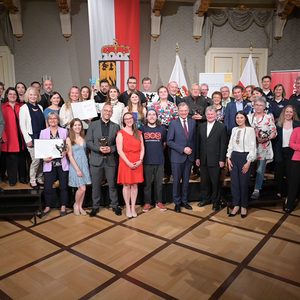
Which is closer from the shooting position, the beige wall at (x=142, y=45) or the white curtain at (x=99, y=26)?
the white curtain at (x=99, y=26)

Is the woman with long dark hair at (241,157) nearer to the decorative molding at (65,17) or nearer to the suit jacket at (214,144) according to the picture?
the suit jacket at (214,144)

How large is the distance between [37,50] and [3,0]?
1.26 m

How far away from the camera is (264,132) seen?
4301mm

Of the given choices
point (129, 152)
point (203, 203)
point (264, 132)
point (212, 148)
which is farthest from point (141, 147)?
point (264, 132)

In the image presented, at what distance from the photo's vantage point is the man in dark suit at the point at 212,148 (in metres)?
4.27

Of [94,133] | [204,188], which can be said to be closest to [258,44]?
[204,188]

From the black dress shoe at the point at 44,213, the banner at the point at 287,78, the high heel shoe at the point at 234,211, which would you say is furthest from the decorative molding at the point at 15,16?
the high heel shoe at the point at 234,211

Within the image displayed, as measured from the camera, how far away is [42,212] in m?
4.26

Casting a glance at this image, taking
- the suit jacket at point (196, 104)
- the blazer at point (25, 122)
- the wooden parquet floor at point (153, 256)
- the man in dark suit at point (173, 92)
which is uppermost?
the man in dark suit at point (173, 92)

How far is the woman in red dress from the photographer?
4078 mm

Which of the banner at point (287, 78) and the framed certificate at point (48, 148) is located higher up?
the banner at point (287, 78)

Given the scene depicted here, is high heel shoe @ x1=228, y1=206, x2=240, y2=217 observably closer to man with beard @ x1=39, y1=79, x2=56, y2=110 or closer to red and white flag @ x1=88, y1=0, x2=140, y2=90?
man with beard @ x1=39, y1=79, x2=56, y2=110

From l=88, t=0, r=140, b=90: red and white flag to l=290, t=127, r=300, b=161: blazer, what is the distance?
11.6 ft

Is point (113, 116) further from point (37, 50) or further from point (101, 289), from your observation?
point (37, 50)
